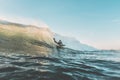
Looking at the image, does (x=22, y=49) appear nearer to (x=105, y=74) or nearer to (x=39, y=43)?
(x=39, y=43)

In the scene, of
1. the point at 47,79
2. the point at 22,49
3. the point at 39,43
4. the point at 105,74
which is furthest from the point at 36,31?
the point at 47,79

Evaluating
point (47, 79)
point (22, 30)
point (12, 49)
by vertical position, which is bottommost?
point (47, 79)

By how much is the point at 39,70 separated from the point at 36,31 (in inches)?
580

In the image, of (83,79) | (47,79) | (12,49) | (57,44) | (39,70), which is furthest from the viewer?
(57,44)

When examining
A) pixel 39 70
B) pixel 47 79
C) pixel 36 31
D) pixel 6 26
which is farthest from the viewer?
pixel 36 31

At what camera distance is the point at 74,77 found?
11914 mm

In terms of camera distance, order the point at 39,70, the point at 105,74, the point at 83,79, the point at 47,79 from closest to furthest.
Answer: the point at 47,79 → the point at 83,79 → the point at 39,70 → the point at 105,74

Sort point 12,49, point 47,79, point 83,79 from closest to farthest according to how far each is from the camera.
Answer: point 47,79 → point 83,79 → point 12,49

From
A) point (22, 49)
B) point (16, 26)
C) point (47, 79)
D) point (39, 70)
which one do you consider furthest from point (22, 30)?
point (47, 79)

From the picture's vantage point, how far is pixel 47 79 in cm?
1102

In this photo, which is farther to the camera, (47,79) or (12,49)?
(12,49)

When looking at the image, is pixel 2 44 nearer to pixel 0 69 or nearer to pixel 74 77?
pixel 0 69

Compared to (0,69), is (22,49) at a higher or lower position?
higher

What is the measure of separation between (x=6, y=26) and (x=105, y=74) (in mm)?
13089
